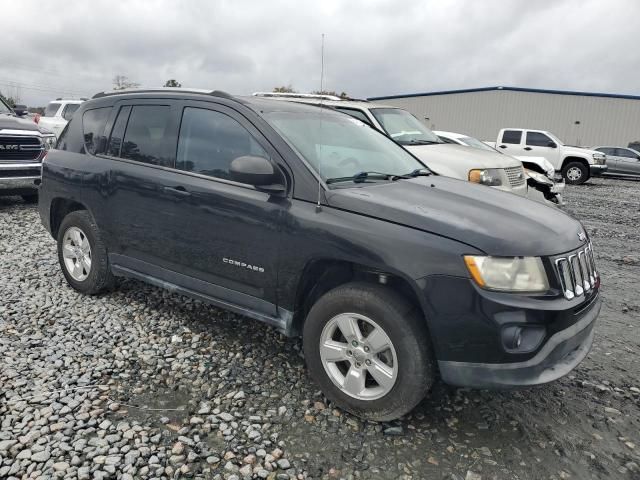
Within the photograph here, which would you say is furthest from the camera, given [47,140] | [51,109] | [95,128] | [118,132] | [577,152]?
[577,152]

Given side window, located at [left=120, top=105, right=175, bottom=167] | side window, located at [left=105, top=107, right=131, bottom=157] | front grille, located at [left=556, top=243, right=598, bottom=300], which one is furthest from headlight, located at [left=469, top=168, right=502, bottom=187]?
side window, located at [left=105, top=107, right=131, bottom=157]

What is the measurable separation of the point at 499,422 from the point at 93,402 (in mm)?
2316

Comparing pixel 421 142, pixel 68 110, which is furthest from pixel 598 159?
pixel 68 110

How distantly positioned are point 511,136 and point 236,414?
17.3 metres

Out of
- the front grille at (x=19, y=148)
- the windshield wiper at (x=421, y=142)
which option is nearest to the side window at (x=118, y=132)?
the windshield wiper at (x=421, y=142)

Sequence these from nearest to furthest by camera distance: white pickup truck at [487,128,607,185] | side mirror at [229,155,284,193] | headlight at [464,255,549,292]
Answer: headlight at [464,255,549,292] < side mirror at [229,155,284,193] < white pickup truck at [487,128,607,185]

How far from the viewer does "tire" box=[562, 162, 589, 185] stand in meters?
17.6

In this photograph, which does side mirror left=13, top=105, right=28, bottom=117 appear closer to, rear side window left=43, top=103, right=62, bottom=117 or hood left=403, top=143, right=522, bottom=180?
rear side window left=43, top=103, right=62, bottom=117

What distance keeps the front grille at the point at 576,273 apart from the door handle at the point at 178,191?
2.36 metres

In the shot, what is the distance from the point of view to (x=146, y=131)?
3934 mm

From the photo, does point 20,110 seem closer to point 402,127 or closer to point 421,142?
point 402,127

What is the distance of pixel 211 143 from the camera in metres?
3.51

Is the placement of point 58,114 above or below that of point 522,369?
above

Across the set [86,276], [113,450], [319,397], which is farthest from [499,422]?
[86,276]
